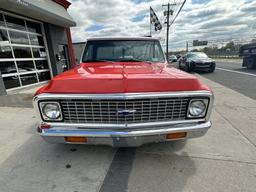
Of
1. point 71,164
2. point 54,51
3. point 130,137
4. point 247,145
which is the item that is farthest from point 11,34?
point 247,145

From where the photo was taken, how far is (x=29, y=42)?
8.75m

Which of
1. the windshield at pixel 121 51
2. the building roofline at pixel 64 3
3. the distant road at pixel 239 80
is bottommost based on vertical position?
the distant road at pixel 239 80

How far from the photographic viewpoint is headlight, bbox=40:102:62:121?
2.13 meters

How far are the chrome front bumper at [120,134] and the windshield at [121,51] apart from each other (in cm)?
165

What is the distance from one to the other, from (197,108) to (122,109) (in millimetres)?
942

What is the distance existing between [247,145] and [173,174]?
159cm

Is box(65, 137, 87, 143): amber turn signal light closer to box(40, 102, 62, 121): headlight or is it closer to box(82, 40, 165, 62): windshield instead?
box(40, 102, 62, 121): headlight

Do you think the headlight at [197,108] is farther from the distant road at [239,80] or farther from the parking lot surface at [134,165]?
the distant road at [239,80]

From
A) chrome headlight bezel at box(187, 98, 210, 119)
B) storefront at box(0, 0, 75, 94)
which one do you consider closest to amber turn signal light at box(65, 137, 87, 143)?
chrome headlight bezel at box(187, 98, 210, 119)

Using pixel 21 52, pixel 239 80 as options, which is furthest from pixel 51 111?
pixel 239 80

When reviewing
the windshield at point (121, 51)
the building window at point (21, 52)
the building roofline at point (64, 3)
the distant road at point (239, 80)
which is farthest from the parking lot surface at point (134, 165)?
the building roofline at point (64, 3)

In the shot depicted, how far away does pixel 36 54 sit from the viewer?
30.2 feet

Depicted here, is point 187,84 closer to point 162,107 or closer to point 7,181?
point 162,107

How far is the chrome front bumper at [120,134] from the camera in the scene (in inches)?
81.8
